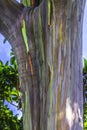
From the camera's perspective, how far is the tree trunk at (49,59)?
165 inches

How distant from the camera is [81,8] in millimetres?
4867

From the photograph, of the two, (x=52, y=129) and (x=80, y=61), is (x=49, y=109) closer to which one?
(x=52, y=129)

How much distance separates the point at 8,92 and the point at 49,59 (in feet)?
15.6

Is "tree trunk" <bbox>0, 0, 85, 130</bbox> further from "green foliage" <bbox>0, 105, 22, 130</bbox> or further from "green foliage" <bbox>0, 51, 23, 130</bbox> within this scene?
"green foliage" <bbox>0, 105, 22, 130</bbox>

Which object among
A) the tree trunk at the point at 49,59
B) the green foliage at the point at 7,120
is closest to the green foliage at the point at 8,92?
the green foliage at the point at 7,120

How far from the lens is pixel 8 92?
9.15m

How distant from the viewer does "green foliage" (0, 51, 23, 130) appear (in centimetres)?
888

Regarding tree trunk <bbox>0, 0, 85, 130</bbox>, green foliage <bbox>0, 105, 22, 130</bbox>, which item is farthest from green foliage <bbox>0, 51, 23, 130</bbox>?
tree trunk <bbox>0, 0, 85, 130</bbox>

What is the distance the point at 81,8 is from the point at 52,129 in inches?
69.3

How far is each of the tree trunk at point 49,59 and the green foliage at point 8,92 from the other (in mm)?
3700

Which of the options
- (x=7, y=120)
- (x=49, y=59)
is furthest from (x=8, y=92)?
(x=49, y=59)

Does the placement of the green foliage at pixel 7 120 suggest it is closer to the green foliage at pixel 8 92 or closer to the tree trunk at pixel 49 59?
the green foliage at pixel 8 92

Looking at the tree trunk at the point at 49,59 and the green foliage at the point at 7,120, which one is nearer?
the tree trunk at the point at 49,59

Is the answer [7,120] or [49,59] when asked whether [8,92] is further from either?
[49,59]
